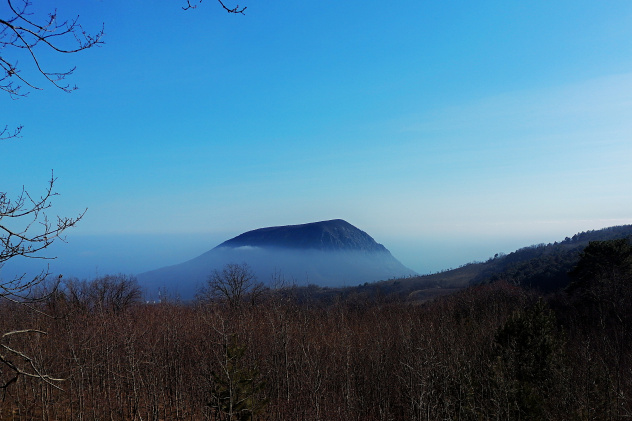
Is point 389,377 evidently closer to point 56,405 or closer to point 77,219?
point 56,405

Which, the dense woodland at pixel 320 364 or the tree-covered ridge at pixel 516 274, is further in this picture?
the tree-covered ridge at pixel 516 274

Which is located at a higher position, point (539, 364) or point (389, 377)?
point (539, 364)

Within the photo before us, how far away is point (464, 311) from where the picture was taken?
153 ft

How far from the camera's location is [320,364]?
26891mm

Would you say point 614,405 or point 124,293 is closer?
point 614,405

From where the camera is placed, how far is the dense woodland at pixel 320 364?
639 inches

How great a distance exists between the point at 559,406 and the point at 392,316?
91.9ft

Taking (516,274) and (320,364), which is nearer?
(320,364)

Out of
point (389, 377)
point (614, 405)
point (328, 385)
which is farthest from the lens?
point (389, 377)

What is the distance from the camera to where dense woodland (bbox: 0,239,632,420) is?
1623cm

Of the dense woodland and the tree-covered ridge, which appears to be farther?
the tree-covered ridge

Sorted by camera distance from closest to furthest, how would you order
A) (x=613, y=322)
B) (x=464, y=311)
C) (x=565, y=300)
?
(x=613, y=322) < (x=565, y=300) < (x=464, y=311)

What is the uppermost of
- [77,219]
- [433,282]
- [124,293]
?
Result: [77,219]

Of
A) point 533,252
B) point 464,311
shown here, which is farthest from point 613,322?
point 533,252
